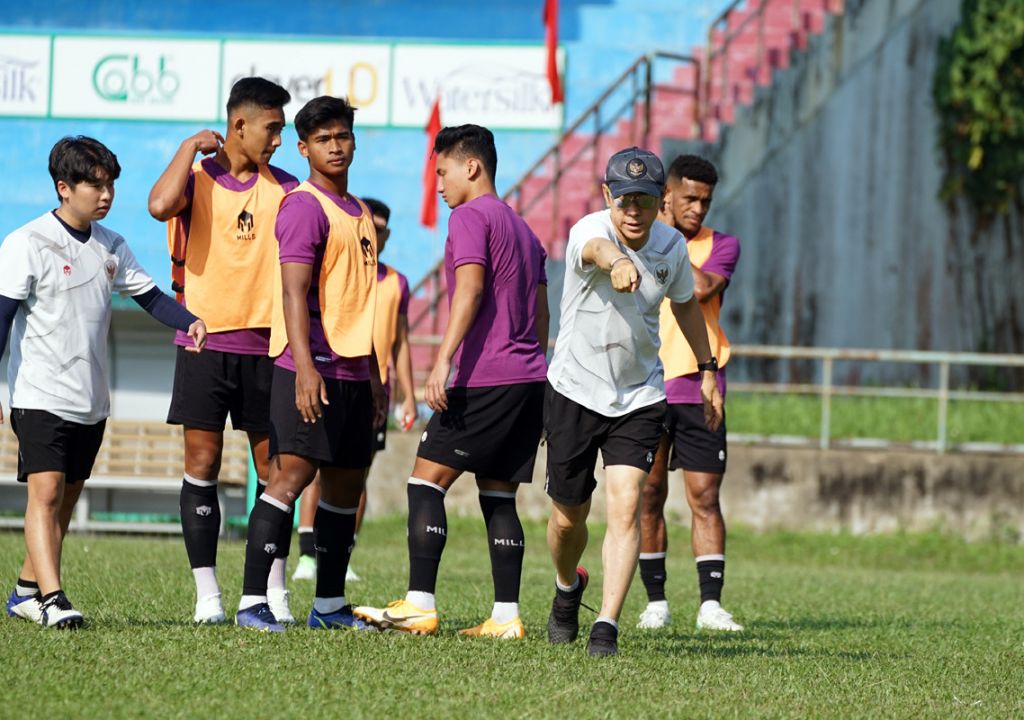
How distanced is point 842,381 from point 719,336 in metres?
14.6

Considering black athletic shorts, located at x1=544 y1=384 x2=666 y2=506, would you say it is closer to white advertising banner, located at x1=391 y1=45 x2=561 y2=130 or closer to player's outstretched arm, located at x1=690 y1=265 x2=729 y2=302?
player's outstretched arm, located at x1=690 y1=265 x2=729 y2=302

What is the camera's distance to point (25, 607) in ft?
24.3

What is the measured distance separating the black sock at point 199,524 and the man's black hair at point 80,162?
151cm

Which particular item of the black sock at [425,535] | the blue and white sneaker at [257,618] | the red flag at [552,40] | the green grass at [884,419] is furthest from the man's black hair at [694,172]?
the red flag at [552,40]

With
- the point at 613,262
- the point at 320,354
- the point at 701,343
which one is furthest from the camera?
the point at 701,343

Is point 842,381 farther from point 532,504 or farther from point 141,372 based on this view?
point 141,372

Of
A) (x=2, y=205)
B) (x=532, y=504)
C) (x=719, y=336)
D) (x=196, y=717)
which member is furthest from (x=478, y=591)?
(x=2, y=205)

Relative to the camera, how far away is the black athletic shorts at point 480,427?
7.48 meters

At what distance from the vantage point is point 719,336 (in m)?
9.42

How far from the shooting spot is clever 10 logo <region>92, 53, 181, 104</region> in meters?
25.1

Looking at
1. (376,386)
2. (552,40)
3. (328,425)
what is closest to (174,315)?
(328,425)

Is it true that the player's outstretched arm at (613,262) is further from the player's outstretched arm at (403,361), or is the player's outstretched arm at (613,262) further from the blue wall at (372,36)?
the blue wall at (372,36)

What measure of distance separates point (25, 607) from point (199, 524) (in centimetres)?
88

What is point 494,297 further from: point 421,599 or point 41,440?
point 41,440
